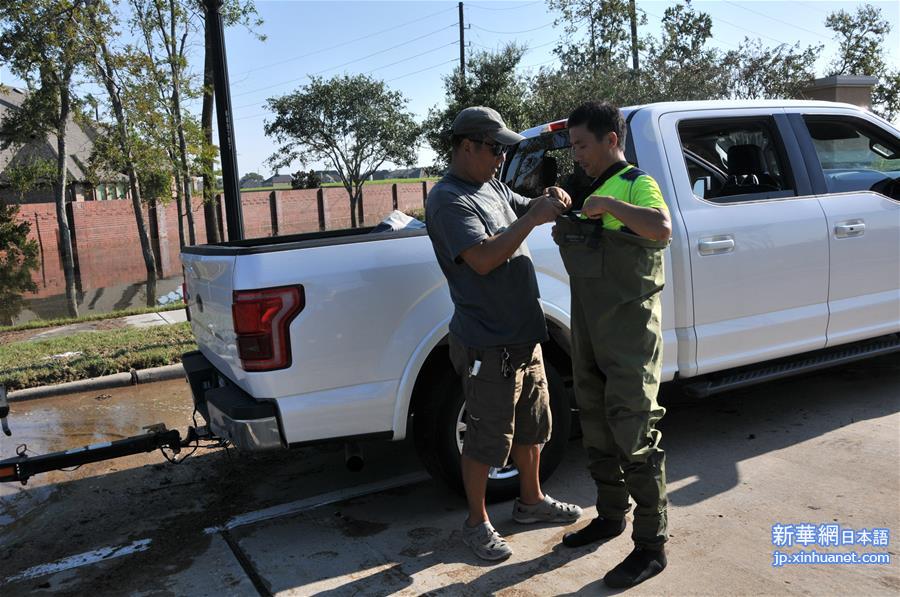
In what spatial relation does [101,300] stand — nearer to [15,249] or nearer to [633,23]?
[15,249]

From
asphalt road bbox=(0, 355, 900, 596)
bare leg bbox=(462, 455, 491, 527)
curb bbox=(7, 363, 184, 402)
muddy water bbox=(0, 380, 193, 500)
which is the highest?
bare leg bbox=(462, 455, 491, 527)

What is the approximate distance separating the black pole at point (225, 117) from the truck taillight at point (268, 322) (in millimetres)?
3850

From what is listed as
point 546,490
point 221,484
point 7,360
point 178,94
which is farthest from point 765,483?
point 178,94

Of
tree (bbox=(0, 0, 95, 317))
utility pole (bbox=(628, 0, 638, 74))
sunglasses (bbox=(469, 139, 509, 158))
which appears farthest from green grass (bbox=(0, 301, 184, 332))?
utility pole (bbox=(628, 0, 638, 74))

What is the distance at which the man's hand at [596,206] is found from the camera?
Result: 9.32ft

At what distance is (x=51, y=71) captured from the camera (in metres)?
16.7

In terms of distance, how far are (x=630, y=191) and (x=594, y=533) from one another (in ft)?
5.15

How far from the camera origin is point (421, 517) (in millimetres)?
3873

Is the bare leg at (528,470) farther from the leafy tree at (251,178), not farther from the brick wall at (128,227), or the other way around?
the leafy tree at (251,178)

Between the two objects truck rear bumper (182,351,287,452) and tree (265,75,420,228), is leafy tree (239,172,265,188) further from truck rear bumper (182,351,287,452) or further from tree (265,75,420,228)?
truck rear bumper (182,351,287,452)

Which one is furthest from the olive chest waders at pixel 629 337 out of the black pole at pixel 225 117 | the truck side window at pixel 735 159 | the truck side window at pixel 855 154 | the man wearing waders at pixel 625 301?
the black pole at pixel 225 117

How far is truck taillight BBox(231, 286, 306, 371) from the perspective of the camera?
3.26m

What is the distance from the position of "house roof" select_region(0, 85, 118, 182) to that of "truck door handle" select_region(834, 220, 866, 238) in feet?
67.8

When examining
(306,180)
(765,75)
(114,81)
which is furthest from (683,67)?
(306,180)
